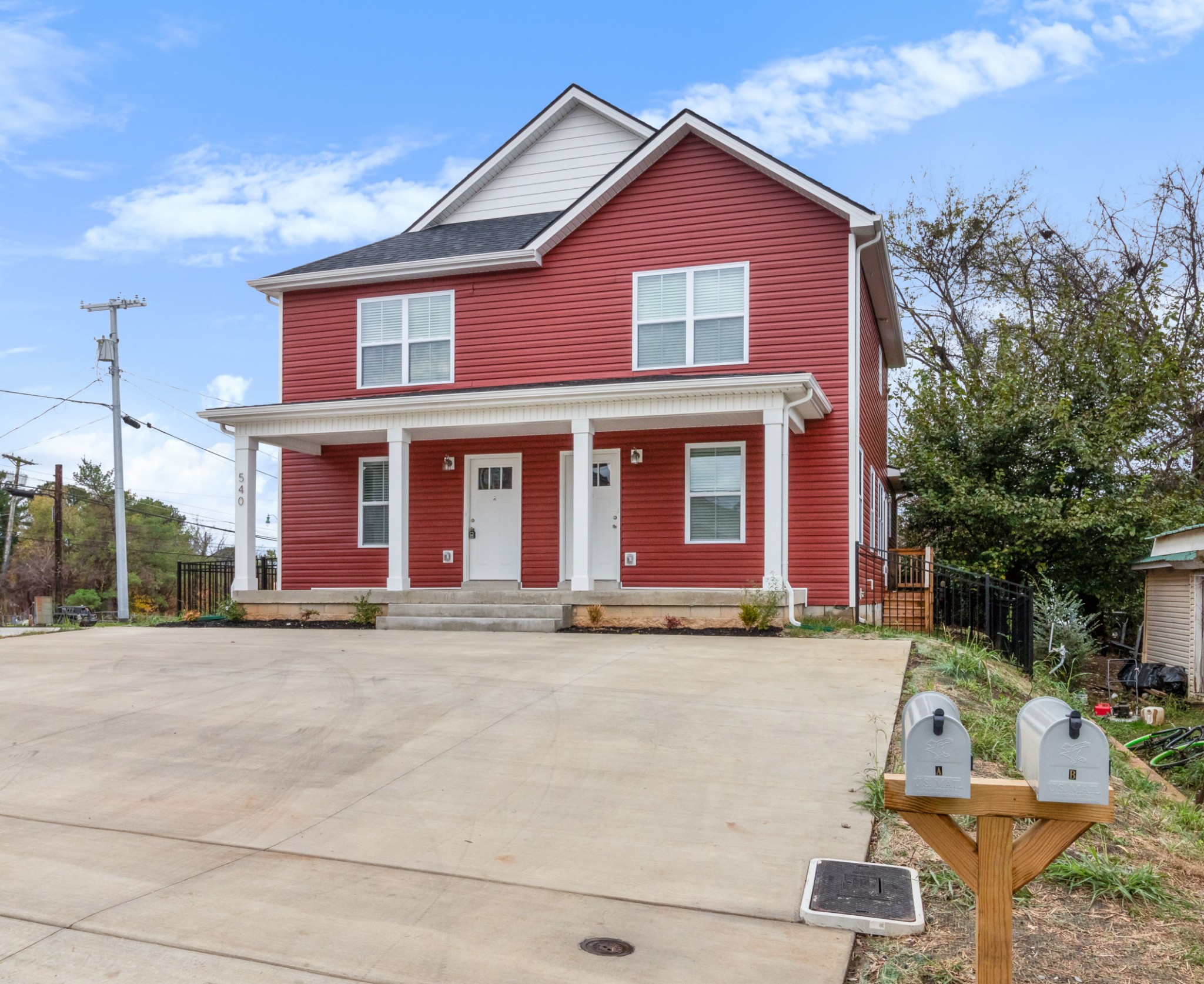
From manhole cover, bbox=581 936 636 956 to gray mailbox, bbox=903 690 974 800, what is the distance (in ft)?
4.34

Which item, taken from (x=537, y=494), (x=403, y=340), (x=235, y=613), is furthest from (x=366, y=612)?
A: (x=403, y=340)

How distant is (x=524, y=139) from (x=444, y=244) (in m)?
2.76

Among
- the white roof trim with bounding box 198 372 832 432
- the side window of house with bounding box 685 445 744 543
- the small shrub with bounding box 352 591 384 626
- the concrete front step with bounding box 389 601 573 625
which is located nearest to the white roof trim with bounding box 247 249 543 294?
the white roof trim with bounding box 198 372 832 432

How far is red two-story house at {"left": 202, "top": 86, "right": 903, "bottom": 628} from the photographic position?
13.4m

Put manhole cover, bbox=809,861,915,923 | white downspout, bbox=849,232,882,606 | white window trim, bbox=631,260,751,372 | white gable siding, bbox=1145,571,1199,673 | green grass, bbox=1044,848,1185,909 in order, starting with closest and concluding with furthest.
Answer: manhole cover, bbox=809,861,915,923 < green grass, bbox=1044,848,1185,909 < white downspout, bbox=849,232,882,606 < white window trim, bbox=631,260,751,372 < white gable siding, bbox=1145,571,1199,673

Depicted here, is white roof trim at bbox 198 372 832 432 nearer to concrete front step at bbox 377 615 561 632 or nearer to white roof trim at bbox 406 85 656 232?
concrete front step at bbox 377 615 561 632

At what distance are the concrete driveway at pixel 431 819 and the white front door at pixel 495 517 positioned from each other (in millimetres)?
6186

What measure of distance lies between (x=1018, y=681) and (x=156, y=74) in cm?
1783

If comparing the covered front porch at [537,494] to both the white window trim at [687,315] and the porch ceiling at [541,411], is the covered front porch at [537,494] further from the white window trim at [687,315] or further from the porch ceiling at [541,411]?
the white window trim at [687,315]

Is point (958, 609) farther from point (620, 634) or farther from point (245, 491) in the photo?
point (245, 491)

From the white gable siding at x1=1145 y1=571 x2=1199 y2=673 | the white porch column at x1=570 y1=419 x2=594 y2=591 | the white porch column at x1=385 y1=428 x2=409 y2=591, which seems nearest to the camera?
the white porch column at x1=570 y1=419 x2=594 y2=591

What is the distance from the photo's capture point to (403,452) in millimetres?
14258

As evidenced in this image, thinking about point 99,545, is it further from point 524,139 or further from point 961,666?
point 961,666

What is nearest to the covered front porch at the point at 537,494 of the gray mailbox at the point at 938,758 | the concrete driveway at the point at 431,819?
the concrete driveway at the point at 431,819
